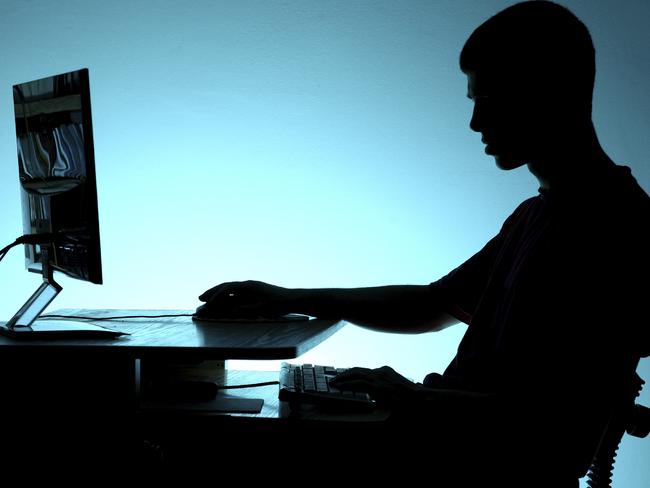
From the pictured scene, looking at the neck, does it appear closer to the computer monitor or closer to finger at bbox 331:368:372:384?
finger at bbox 331:368:372:384

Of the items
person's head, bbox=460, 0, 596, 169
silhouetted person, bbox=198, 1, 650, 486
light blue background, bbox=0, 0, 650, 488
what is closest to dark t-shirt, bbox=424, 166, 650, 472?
silhouetted person, bbox=198, 1, 650, 486

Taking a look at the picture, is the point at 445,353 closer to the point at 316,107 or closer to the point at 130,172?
the point at 316,107

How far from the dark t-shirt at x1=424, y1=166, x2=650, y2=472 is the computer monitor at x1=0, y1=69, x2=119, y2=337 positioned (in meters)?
0.67

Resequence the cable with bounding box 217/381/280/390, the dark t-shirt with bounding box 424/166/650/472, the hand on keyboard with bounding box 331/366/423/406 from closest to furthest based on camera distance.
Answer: the dark t-shirt with bounding box 424/166/650/472, the hand on keyboard with bounding box 331/366/423/406, the cable with bounding box 217/381/280/390

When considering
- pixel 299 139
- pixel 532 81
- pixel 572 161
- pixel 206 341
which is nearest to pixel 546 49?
pixel 532 81

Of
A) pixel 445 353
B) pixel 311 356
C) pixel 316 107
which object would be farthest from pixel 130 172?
pixel 445 353

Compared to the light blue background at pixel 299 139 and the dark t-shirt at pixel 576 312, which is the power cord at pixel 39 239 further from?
the light blue background at pixel 299 139

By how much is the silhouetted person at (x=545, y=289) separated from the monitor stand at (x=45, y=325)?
1.42ft

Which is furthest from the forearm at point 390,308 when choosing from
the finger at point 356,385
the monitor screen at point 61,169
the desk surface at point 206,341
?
the monitor screen at point 61,169

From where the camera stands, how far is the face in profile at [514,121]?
1.15 meters

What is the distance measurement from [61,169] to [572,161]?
926 mm

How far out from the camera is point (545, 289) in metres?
1.06

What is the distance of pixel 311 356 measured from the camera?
2910mm

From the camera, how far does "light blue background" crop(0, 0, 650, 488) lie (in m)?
2.62
